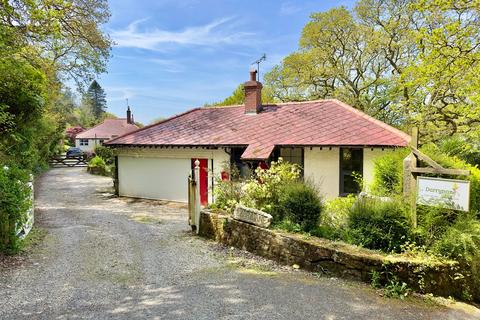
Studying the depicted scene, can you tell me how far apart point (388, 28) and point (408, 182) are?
18.4 m

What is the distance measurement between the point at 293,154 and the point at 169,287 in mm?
8965

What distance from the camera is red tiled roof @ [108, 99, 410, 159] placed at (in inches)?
480

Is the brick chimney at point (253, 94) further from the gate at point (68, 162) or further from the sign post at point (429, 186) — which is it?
the gate at point (68, 162)

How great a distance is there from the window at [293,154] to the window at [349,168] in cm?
162

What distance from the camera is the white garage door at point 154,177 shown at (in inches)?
620

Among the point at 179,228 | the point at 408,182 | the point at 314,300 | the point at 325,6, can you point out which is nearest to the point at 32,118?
the point at 179,228

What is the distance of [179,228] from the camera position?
33.2 ft

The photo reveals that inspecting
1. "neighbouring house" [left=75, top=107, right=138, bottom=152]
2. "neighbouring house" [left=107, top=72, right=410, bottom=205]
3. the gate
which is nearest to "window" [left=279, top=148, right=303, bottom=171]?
"neighbouring house" [left=107, top=72, right=410, bottom=205]

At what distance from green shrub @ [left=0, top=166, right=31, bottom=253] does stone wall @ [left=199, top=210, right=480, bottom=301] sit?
445cm

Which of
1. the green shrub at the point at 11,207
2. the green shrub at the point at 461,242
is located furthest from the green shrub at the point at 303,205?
the green shrub at the point at 11,207

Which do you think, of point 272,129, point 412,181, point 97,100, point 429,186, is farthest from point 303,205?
point 97,100

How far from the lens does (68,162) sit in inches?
1454

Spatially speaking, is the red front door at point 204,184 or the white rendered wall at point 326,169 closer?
the white rendered wall at point 326,169

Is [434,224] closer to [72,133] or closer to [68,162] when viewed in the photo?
[68,162]
